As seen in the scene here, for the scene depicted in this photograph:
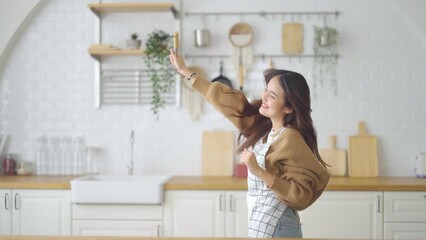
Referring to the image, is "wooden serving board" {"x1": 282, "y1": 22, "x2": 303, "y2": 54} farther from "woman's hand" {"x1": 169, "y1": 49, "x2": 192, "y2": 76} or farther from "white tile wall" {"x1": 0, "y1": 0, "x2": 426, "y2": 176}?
"woman's hand" {"x1": 169, "y1": 49, "x2": 192, "y2": 76}

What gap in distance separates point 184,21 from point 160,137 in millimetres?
951

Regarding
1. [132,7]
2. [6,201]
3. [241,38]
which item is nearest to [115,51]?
[132,7]

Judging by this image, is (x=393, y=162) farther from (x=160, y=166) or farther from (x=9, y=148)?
(x=9, y=148)

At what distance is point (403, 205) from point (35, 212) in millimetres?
2526

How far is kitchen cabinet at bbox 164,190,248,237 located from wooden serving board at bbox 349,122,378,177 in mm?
1012

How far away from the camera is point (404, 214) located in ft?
11.6

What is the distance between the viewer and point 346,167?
4.05 m

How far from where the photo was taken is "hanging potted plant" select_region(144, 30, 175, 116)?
12.9 feet

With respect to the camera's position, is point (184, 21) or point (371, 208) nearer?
point (371, 208)

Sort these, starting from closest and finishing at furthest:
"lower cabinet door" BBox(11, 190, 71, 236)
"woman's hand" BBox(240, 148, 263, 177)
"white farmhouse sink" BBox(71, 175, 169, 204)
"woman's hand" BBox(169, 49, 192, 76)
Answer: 1. "woman's hand" BBox(240, 148, 263, 177)
2. "woman's hand" BBox(169, 49, 192, 76)
3. "white farmhouse sink" BBox(71, 175, 169, 204)
4. "lower cabinet door" BBox(11, 190, 71, 236)

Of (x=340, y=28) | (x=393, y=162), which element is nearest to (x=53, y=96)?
(x=340, y=28)

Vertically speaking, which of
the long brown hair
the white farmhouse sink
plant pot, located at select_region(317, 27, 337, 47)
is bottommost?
the white farmhouse sink

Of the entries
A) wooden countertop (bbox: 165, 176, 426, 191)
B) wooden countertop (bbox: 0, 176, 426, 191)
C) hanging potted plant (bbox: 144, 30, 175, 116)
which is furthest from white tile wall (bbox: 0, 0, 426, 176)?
wooden countertop (bbox: 165, 176, 426, 191)

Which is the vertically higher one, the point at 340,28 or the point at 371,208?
the point at 340,28
